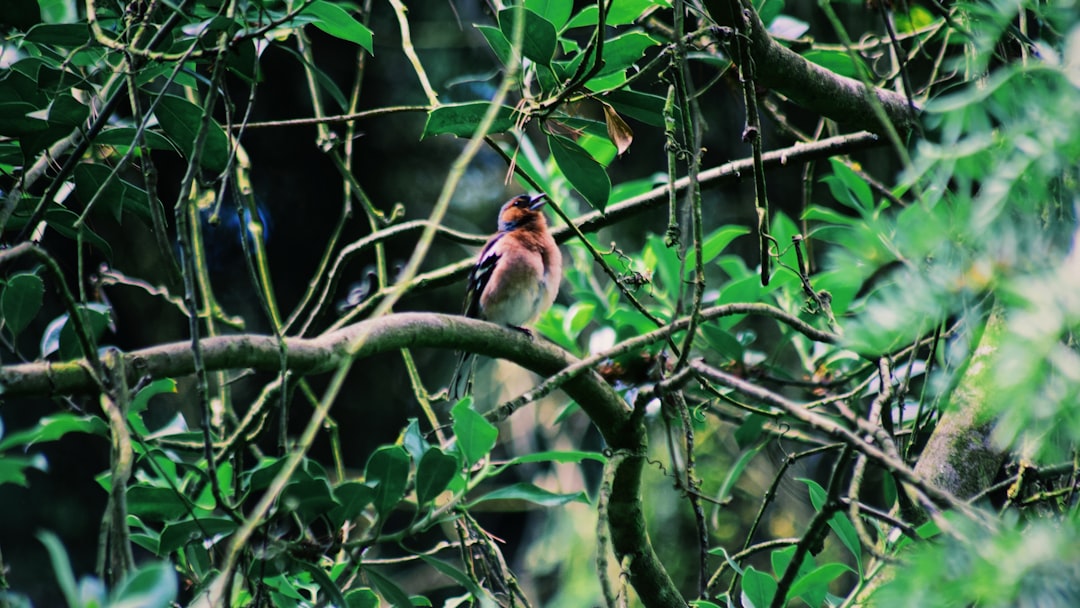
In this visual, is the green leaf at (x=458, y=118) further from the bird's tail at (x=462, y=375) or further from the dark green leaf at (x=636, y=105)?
the bird's tail at (x=462, y=375)

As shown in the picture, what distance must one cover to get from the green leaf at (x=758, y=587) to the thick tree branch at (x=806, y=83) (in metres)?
1.09

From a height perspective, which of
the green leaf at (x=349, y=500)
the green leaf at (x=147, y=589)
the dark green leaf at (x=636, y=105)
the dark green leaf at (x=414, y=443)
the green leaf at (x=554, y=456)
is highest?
the dark green leaf at (x=636, y=105)

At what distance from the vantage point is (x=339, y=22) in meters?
2.17

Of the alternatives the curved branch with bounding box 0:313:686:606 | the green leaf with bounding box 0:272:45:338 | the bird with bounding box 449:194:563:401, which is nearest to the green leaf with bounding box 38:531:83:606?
the curved branch with bounding box 0:313:686:606

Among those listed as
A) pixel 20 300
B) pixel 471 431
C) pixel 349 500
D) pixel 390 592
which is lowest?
pixel 390 592

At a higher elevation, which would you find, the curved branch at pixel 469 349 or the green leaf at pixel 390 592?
the curved branch at pixel 469 349

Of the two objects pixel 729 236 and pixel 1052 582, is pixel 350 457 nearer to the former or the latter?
pixel 729 236

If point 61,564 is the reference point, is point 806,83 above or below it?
above

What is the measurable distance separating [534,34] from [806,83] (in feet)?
2.44

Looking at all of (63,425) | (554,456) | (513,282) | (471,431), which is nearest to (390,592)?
(471,431)

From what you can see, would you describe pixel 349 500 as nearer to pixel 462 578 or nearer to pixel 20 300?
pixel 462 578

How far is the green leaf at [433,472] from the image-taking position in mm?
1942

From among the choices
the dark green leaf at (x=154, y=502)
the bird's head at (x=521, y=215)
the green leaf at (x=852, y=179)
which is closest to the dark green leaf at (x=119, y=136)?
the dark green leaf at (x=154, y=502)

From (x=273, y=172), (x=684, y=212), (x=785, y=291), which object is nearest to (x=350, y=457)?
(x=273, y=172)
